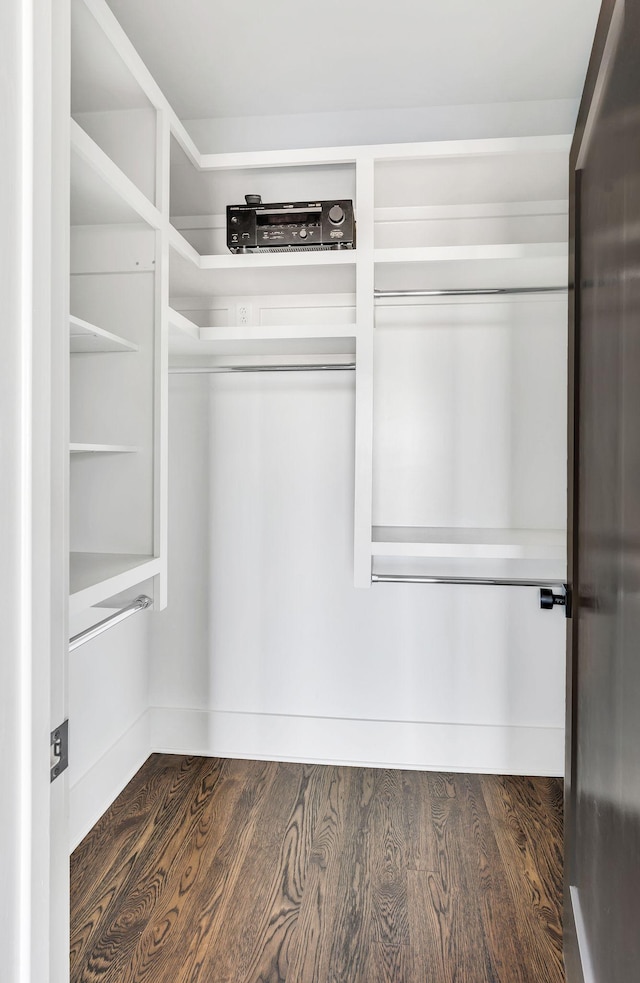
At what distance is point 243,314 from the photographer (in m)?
2.39

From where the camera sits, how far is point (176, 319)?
184cm

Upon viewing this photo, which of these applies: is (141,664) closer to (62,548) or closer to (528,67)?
(62,548)

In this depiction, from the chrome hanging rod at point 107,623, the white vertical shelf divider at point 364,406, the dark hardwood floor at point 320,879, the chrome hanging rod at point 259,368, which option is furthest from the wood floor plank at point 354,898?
the chrome hanging rod at point 259,368

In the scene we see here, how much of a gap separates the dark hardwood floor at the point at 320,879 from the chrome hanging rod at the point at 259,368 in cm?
146

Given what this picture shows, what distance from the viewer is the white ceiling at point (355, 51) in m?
1.80

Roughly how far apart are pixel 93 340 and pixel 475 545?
121 centimetres

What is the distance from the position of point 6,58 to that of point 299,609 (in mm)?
2035

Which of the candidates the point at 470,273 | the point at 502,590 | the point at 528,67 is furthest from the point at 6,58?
the point at 502,590

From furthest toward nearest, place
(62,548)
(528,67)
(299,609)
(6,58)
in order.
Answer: (299,609) → (528,67) → (62,548) → (6,58)

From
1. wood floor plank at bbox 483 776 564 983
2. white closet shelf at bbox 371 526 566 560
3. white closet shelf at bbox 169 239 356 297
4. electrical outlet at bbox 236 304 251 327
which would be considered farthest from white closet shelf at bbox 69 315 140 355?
wood floor plank at bbox 483 776 564 983

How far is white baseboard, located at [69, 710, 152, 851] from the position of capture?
191cm

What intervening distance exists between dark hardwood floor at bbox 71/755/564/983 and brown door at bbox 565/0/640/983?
0.32 metres

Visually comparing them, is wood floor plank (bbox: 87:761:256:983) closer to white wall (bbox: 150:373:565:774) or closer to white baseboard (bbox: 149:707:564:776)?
white baseboard (bbox: 149:707:564:776)

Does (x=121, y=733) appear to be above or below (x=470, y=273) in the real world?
below
